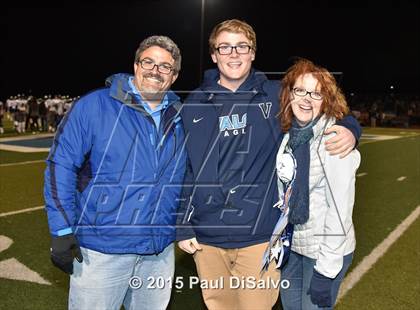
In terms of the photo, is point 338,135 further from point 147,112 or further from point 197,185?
point 147,112

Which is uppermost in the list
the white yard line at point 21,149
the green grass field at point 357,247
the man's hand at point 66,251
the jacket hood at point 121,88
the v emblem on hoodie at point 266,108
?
the jacket hood at point 121,88

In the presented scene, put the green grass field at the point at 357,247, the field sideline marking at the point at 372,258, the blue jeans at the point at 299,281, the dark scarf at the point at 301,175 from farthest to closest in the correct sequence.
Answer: the field sideline marking at the point at 372,258 < the green grass field at the point at 357,247 < the blue jeans at the point at 299,281 < the dark scarf at the point at 301,175

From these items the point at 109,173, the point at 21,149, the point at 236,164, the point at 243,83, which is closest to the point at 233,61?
the point at 243,83

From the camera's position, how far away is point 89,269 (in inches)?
92.5

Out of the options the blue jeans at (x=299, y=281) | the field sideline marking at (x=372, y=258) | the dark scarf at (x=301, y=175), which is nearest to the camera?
the dark scarf at (x=301, y=175)

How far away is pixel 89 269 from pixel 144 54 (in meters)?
1.19

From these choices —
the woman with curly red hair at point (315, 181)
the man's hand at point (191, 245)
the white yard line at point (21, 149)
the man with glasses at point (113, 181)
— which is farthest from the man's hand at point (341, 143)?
the white yard line at point (21, 149)

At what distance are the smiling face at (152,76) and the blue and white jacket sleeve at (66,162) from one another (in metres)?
0.30

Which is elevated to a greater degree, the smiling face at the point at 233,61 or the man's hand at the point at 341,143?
the smiling face at the point at 233,61

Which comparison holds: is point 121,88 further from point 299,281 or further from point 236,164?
point 299,281

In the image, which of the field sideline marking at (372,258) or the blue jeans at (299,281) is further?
the field sideline marking at (372,258)

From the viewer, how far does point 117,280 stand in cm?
241

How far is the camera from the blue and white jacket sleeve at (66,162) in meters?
2.30

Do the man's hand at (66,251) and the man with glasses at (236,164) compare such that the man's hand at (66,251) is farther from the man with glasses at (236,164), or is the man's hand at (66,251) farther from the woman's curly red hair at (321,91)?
the woman's curly red hair at (321,91)
